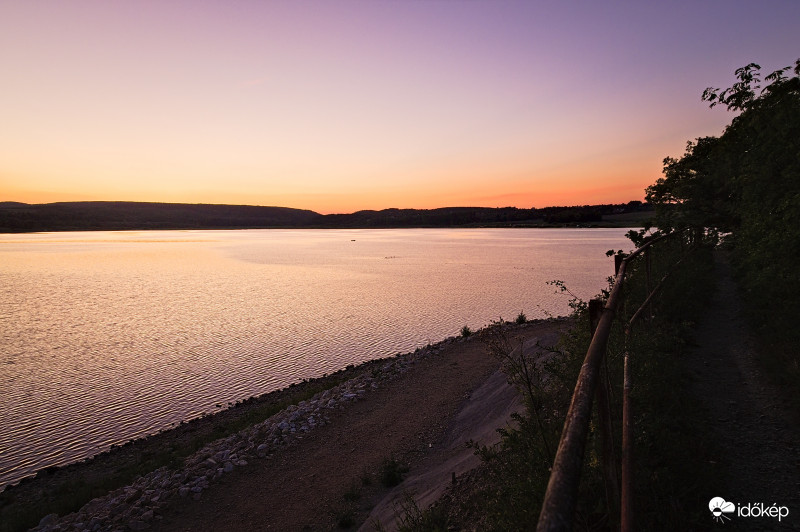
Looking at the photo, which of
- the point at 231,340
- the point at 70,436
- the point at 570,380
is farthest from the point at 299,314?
the point at 570,380

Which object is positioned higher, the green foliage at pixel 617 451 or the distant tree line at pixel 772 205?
Answer: the distant tree line at pixel 772 205

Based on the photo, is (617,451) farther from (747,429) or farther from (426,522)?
(747,429)

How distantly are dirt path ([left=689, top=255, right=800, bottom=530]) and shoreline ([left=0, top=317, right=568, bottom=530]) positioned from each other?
39.9 ft

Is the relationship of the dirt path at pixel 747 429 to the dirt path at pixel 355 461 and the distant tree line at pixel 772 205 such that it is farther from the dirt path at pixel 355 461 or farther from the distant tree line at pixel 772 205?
the dirt path at pixel 355 461

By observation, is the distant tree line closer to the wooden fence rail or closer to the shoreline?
the wooden fence rail

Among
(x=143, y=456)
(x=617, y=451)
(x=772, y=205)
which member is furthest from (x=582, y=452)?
(x=143, y=456)

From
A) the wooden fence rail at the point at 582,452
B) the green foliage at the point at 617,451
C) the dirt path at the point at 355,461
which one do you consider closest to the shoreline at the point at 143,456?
the dirt path at the point at 355,461

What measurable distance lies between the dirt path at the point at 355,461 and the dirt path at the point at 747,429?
4.73 metres

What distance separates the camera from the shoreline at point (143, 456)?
37.9ft

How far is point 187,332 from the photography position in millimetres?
29375

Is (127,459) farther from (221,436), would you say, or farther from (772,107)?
(772,107)

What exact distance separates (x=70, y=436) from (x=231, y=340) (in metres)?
12.1

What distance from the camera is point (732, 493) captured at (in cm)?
519

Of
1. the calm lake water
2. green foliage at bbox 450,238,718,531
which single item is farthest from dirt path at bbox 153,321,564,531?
the calm lake water
